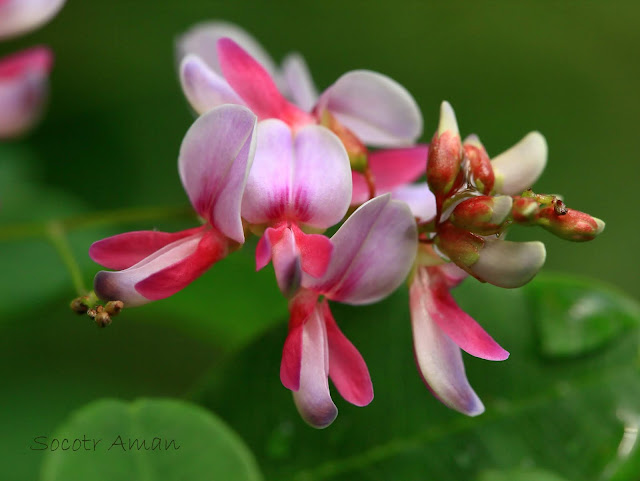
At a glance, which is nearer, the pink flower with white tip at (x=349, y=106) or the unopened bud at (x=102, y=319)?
the unopened bud at (x=102, y=319)

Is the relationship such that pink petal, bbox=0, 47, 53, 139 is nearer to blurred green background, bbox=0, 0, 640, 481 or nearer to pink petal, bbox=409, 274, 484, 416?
blurred green background, bbox=0, 0, 640, 481

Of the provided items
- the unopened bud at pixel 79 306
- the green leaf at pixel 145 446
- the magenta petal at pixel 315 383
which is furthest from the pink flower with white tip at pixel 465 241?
the unopened bud at pixel 79 306

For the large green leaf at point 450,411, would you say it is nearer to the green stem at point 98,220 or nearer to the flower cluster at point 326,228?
the flower cluster at point 326,228

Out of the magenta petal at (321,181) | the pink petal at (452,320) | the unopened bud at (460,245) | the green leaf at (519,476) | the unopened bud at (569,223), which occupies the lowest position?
the green leaf at (519,476)

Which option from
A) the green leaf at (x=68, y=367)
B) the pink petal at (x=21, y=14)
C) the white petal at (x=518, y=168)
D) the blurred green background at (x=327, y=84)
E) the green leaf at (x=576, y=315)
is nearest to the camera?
the white petal at (x=518, y=168)

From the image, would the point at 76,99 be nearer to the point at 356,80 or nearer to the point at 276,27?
the point at 276,27

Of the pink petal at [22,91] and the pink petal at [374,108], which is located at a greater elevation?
the pink petal at [374,108]

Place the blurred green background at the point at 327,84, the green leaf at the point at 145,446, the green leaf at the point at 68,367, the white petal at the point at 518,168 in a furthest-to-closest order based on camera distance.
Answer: the blurred green background at the point at 327,84, the green leaf at the point at 68,367, the white petal at the point at 518,168, the green leaf at the point at 145,446

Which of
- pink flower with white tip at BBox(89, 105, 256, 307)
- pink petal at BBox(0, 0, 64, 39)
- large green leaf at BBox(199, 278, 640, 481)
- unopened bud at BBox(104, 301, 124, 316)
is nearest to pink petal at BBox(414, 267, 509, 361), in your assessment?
large green leaf at BBox(199, 278, 640, 481)
